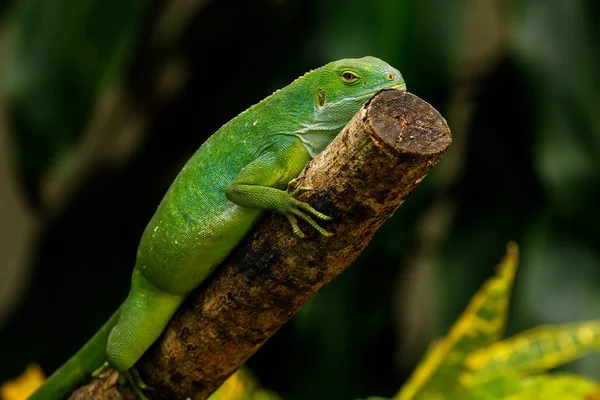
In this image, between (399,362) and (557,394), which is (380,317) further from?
(557,394)

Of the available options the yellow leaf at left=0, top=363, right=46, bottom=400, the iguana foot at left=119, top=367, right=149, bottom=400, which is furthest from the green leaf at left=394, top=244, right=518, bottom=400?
the yellow leaf at left=0, top=363, right=46, bottom=400

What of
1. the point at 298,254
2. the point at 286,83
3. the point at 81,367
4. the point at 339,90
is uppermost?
the point at 339,90

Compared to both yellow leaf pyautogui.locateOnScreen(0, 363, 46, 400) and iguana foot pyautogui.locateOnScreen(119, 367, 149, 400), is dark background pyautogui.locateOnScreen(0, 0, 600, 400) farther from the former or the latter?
iguana foot pyautogui.locateOnScreen(119, 367, 149, 400)

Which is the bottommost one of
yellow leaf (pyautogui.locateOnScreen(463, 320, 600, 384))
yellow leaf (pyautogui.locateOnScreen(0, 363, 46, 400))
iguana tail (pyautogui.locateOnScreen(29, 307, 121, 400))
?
yellow leaf (pyautogui.locateOnScreen(463, 320, 600, 384))

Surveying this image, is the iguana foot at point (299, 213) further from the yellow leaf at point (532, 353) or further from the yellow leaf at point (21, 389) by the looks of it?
the yellow leaf at point (21, 389)

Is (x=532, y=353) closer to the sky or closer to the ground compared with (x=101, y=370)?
closer to the ground

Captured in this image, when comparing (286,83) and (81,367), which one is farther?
(286,83)

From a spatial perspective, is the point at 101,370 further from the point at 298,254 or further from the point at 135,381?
the point at 298,254

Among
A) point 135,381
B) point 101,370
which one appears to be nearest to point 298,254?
point 135,381
